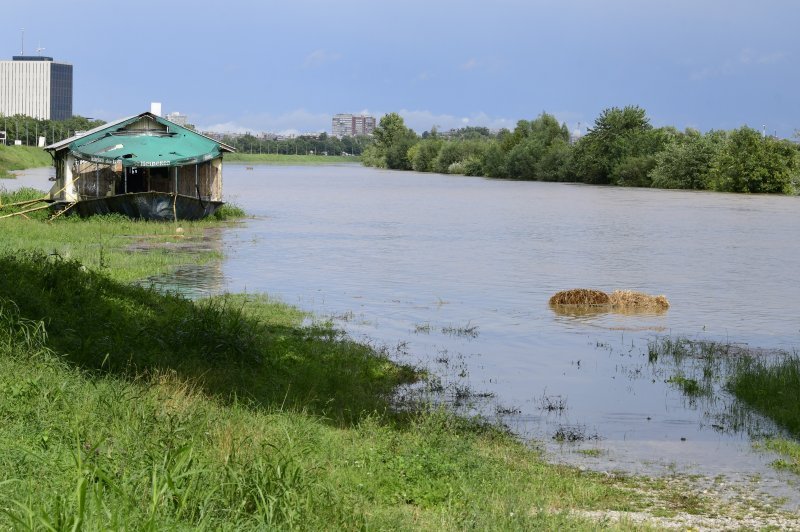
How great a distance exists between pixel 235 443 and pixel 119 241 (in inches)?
951

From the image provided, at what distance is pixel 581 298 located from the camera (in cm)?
2302

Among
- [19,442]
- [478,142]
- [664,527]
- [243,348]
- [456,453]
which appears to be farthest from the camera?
[478,142]

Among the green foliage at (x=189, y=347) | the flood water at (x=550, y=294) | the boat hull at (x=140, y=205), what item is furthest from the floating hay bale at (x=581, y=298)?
the boat hull at (x=140, y=205)

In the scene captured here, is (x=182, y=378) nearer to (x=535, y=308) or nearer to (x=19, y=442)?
(x=19, y=442)

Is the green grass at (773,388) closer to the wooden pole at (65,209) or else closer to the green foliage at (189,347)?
the green foliage at (189,347)

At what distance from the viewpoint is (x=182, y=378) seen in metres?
11.3

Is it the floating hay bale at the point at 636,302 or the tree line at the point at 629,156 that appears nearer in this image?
the floating hay bale at the point at 636,302

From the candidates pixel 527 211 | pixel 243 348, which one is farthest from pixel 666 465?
pixel 527 211

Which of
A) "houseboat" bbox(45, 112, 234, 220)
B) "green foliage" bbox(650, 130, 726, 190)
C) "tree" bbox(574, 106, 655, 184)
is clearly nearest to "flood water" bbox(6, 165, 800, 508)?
"houseboat" bbox(45, 112, 234, 220)

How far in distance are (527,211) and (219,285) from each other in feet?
129

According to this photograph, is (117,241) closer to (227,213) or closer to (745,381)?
(227,213)

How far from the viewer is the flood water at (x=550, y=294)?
12758mm

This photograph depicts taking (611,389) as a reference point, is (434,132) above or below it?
above

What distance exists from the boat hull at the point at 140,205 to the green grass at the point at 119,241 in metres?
0.51
